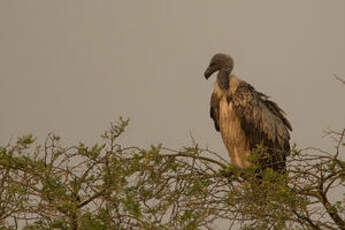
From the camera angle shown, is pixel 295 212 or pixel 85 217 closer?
pixel 85 217

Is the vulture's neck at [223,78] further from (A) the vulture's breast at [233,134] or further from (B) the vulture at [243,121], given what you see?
(A) the vulture's breast at [233,134]

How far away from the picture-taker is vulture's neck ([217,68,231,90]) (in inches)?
315

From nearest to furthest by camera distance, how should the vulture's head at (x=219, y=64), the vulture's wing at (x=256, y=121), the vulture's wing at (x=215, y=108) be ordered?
1. the vulture's wing at (x=256, y=121)
2. the vulture's wing at (x=215, y=108)
3. the vulture's head at (x=219, y=64)

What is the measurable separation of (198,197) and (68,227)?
97 cm

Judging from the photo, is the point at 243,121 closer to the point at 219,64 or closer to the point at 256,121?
the point at 256,121

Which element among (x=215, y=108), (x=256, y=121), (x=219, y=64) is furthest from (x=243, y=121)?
(x=219, y=64)

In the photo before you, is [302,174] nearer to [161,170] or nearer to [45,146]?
→ [161,170]

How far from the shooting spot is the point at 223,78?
8.15 m

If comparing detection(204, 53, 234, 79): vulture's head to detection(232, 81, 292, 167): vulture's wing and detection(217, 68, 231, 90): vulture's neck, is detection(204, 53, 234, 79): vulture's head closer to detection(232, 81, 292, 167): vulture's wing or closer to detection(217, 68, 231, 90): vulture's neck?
detection(217, 68, 231, 90): vulture's neck

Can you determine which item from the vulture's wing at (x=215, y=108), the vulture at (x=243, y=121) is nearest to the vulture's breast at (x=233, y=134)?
the vulture at (x=243, y=121)

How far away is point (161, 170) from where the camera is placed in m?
4.84

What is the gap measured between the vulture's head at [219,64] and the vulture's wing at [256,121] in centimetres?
55

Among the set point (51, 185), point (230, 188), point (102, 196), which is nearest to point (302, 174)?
point (230, 188)

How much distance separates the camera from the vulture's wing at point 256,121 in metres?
7.71
